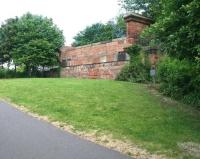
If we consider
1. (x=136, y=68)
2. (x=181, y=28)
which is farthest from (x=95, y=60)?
(x=181, y=28)

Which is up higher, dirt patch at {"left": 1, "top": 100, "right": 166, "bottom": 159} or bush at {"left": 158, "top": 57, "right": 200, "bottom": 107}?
bush at {"left": 158, "top": 57, "right": 200, "bottom": 107}

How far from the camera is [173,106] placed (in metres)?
12.6

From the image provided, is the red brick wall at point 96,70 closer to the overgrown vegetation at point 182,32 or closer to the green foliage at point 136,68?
the green foliage at point 136,68

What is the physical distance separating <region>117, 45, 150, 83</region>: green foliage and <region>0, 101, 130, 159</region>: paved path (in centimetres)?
861

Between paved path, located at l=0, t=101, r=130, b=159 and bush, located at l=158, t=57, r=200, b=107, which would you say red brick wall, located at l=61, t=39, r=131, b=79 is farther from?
paved path, located at l=0, t=101, r=130, b=159

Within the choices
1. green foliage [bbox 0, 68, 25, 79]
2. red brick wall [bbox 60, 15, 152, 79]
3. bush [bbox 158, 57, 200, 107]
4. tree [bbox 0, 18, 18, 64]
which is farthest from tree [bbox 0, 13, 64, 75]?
bush [bbox 158, 57, 200, 107]

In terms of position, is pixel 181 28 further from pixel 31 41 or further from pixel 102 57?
pixel 31 41

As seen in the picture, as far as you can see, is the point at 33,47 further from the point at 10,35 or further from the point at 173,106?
the point at 173,106

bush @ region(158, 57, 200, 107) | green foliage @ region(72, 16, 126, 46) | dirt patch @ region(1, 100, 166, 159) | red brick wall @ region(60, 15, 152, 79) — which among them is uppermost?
green foliage @ region(72, 16, 126, 46)

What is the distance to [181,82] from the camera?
14.6 metres

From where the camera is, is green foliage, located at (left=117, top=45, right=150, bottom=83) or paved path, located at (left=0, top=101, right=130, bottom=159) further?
green foliage, located at (left=117, top=45, right=150, bottom=83)

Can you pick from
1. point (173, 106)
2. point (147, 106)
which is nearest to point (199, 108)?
point (173, 106)

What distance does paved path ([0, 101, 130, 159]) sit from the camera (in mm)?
7504

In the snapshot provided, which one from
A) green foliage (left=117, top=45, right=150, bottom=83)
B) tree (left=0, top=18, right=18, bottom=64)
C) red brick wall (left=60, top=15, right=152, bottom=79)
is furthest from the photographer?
tree (left=0, top=18, right=18, bottom=64)
